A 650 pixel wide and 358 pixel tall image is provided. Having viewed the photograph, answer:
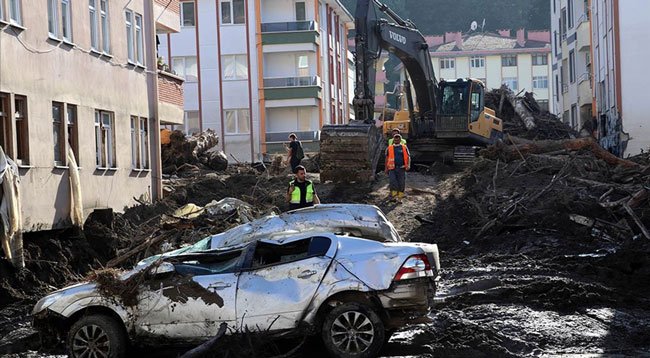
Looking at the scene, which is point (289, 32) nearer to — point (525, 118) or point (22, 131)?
point (525, 118)

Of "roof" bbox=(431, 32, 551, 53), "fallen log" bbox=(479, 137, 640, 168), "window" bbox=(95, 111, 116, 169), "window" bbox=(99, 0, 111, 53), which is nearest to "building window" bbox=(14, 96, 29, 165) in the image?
"window" bbox=(95, 111, 116, 169)

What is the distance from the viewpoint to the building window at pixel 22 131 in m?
21.1

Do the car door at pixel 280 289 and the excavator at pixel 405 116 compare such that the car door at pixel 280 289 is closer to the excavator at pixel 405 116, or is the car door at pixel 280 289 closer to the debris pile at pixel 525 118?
the excavator at pixel 405 116

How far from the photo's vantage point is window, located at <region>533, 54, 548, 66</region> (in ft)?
334

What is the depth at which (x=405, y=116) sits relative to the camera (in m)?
36.6

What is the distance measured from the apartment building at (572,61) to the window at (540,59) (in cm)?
3783

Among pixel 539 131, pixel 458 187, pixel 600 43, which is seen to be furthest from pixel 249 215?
pixel 600 43

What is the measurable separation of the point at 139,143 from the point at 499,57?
7669 cm

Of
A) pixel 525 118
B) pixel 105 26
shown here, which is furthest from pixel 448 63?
pixel 105 26

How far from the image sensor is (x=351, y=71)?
3189 inches

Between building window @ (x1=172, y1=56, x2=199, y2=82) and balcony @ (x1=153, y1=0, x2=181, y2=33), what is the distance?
23488 mm

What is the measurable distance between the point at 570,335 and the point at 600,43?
36.9 m

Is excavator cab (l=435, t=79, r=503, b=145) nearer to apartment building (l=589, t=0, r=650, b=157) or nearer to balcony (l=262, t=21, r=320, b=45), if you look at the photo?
apartment building (l=589, t=0, r=650, b=157)

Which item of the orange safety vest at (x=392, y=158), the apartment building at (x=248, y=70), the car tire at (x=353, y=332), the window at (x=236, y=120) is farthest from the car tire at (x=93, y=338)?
the window at (x=236, y=120)
